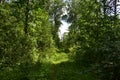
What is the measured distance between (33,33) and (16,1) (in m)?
4.47

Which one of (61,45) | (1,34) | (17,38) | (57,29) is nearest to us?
(1,34)

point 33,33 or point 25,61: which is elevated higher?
point 33,33

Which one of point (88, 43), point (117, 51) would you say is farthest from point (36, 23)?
point (117, 51)

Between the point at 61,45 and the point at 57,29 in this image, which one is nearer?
the point at 61,45

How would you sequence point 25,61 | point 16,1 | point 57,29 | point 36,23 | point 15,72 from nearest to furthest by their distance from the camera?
point 25,61 < point 15,72 < point 16,1 < point 36,23 < point 57,29

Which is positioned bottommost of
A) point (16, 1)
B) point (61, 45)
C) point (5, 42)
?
point (61, 45)

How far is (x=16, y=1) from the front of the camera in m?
24.8

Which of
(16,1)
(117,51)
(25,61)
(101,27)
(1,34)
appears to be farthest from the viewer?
(16,1)

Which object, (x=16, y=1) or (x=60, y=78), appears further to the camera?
(x=16, y=1)

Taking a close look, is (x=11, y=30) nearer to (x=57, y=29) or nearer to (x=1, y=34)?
(x=1, y=34)

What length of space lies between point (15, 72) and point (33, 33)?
6967mm

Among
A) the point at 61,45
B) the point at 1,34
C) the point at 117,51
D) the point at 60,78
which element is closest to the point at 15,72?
the point at 60,78

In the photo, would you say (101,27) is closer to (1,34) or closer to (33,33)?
(33,33)

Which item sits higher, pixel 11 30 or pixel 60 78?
pixel 11 30
